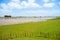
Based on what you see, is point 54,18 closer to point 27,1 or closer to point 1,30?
point 27,1

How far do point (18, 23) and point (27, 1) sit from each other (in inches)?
15.4

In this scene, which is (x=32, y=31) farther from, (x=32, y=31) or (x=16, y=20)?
(x=16, y=20)

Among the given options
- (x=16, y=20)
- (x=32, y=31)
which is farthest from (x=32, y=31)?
(x=16, y=20)

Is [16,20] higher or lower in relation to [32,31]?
higher

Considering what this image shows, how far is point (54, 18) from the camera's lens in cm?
191

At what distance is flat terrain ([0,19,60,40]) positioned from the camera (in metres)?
1.83

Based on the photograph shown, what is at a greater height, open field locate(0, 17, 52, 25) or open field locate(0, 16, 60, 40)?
open field locate(0, 17, 52, 25)

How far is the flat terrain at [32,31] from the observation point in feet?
6.01

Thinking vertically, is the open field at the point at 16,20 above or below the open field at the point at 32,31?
above

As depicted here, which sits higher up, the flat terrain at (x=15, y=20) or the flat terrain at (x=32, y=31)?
the flat terrain at (x=15, y=20)

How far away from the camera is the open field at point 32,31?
183 centimetres

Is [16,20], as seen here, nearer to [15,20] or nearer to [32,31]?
[15,20]

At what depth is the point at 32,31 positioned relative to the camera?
1.86m

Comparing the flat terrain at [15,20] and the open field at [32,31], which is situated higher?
the flat terrain at [15,20]
